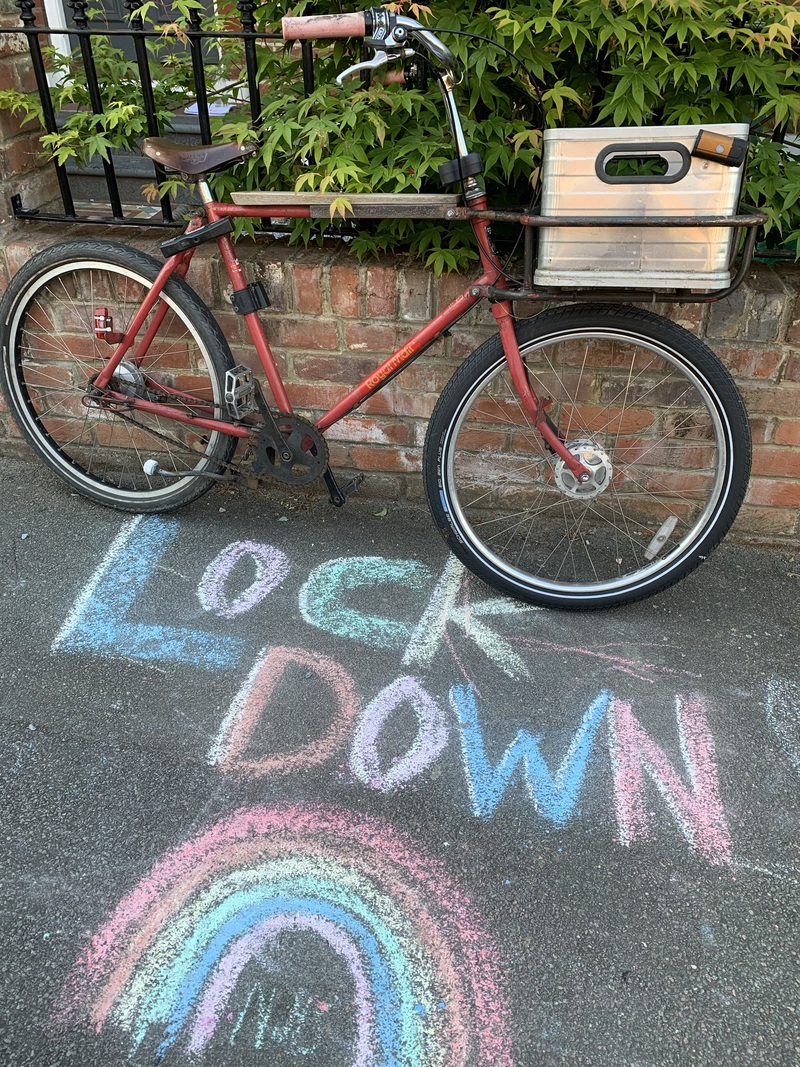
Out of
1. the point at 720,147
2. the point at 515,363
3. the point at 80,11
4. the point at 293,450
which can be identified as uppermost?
the point at 80,11

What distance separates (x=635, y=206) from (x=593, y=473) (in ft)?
2.52

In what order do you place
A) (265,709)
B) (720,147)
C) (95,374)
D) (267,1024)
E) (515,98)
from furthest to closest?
(95,374) → (515,98) → (265,709) → (720,147) → (267,1024)

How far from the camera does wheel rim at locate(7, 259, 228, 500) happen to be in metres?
2.93

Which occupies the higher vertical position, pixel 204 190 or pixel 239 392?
pixel 204 190

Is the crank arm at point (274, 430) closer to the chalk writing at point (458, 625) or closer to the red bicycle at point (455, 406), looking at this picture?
the red bicycle at point (455, 406)

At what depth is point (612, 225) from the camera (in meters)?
2.14

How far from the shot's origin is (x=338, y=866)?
1.93 m

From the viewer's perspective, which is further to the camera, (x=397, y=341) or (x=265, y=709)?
(x=397, y=341)

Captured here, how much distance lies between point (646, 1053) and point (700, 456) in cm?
190

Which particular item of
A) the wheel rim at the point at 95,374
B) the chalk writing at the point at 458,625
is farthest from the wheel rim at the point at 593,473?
the wheel rim at the point at 95,374

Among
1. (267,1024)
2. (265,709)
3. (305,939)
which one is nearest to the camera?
(267,1024)

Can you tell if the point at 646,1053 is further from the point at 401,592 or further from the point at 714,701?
the point at 401,592

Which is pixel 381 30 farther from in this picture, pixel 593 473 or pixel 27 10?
pixel 27 10

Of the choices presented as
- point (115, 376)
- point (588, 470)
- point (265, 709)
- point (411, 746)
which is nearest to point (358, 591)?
point (265, 709)
